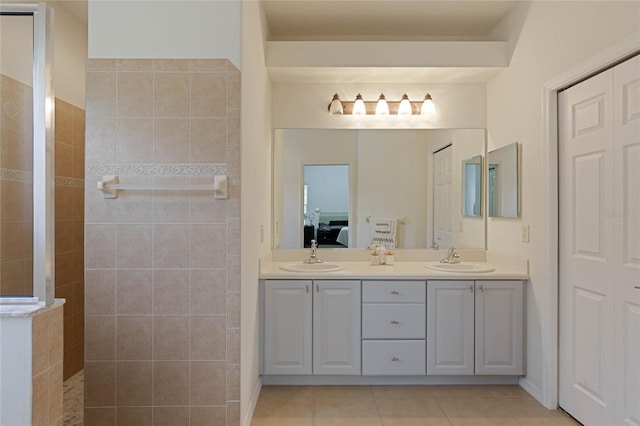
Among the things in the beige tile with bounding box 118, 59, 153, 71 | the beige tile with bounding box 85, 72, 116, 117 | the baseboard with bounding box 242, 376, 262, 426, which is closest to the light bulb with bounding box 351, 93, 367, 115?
the beige tile with bounding box 118, 59, 153, 71

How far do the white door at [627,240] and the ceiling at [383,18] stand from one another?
1.35 metres

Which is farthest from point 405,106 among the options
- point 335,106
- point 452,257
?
point 452,257

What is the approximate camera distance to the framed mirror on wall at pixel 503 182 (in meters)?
3.05

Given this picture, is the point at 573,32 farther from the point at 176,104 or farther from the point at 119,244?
the point at 119,244

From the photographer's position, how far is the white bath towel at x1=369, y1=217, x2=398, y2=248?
359 centimetres

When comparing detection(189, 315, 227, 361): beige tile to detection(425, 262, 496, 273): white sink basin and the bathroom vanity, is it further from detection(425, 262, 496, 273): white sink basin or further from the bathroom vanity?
detection(425, 262, 496, 273): white sink basin

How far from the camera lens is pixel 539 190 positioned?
2738mm

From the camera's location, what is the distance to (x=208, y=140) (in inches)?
89.5

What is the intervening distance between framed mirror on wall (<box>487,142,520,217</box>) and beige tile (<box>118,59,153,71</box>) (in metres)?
2.46

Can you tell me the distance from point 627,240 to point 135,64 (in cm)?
267

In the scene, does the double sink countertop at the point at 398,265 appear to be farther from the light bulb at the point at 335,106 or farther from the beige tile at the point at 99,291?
the light bulb at the point at 335,106

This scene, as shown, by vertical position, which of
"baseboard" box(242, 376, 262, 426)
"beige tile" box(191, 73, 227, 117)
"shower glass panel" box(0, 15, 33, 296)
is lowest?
"baseboard" box(242, 376, 262, 426)

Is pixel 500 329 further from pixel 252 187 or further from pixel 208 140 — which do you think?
pixel 208 140

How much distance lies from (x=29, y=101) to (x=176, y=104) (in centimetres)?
81
